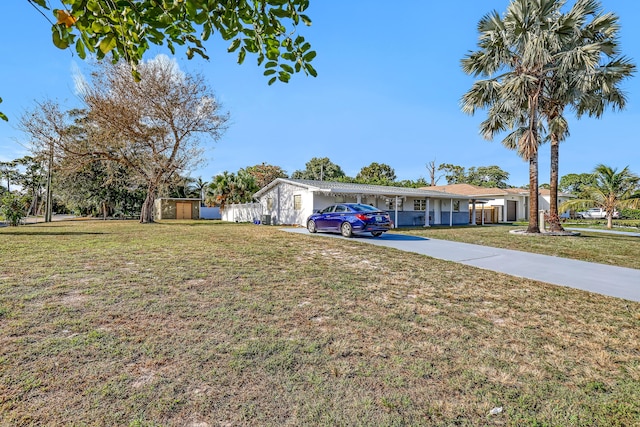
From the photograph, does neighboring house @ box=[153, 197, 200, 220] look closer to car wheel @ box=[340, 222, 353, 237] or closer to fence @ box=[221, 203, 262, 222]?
fence @ box=[221, 203, 262, 222]

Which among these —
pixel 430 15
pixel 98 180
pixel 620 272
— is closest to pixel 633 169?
pixel 620 272

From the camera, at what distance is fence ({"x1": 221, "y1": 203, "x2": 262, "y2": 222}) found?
2634 centimetres

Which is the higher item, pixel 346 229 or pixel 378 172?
pixel 378 172

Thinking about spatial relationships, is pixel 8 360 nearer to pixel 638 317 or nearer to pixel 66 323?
pixel 66 323

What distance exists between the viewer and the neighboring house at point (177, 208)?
36.7m

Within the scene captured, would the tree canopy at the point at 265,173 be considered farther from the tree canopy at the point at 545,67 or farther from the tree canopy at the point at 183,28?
the tree canopy at the point at 183,28

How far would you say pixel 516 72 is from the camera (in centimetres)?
1512

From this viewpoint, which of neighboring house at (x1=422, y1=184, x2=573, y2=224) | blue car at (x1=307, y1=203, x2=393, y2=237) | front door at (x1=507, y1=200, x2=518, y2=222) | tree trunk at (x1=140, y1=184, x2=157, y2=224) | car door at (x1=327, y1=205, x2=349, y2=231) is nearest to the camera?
blue car at (x1=307, y1=203, x2=393, y2=237)

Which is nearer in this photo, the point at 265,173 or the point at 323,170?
the point at 265,173

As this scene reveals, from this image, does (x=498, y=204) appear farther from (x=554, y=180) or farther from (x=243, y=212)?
(x=243, y=212)

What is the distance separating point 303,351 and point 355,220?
997 centimetres

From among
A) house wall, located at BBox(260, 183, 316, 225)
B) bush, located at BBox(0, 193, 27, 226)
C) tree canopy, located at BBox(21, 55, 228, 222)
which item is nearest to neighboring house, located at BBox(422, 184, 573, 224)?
house wall, located at BBox(260, 183, 316, 225)

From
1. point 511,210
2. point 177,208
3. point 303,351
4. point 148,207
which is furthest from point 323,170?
point 303,351

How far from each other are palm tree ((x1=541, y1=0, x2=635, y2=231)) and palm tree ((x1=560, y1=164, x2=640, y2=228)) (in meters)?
7.18
